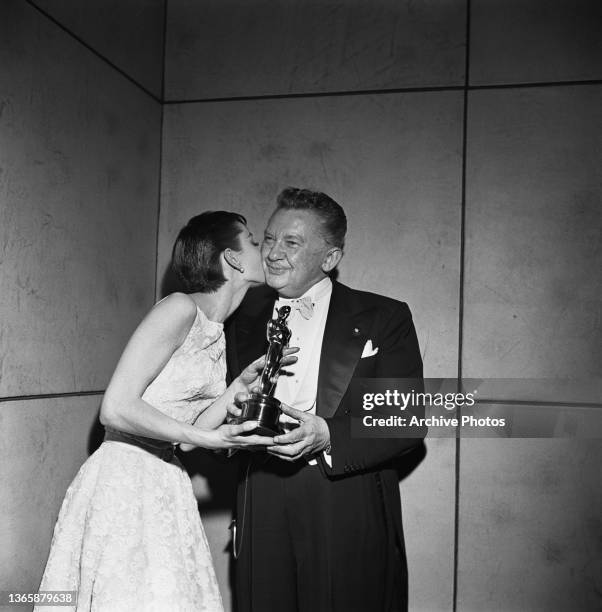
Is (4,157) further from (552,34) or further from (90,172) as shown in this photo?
(552,34)

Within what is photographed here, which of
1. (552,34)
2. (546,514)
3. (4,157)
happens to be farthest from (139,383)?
(552,34)

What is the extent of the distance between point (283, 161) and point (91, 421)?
1665 mm

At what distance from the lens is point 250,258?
3.04m

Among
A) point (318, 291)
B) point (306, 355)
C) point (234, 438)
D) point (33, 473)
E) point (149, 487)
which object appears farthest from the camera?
point (318, 291)

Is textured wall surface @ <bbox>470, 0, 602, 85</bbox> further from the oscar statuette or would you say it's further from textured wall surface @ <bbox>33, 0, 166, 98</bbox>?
the oscar statuette

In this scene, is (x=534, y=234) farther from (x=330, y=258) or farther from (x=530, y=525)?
(x=530, y=525)

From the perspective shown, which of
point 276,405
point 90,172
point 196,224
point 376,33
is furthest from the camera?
point 376,33

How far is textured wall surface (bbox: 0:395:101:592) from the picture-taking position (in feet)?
8.86

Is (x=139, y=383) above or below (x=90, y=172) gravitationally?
below

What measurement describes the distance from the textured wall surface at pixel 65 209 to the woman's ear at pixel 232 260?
0.67m

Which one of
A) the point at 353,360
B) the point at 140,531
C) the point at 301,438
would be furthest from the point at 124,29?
the point at 140,531

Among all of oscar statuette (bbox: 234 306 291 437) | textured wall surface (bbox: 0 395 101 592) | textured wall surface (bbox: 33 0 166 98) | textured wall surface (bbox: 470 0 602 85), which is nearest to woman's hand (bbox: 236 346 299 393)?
oscar statuette (bbox: 234 306 291 437)

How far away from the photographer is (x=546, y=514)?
3611mm

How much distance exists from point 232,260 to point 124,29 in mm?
1455
